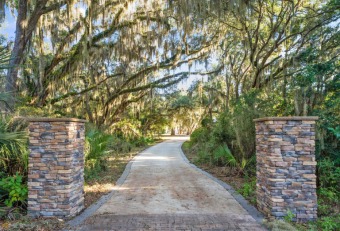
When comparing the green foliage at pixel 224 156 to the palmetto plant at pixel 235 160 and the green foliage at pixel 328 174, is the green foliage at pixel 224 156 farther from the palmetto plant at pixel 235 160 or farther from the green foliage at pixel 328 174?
the green foliage at pixel 328 174

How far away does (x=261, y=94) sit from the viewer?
26.5ft

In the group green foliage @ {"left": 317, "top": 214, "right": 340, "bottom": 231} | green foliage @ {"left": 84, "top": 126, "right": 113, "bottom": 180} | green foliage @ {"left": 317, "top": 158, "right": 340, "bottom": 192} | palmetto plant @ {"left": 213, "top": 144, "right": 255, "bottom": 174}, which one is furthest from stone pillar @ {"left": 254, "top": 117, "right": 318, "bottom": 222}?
green foliage @ {"left": 84, "top": 126, "right": 113, "bottom": 180}

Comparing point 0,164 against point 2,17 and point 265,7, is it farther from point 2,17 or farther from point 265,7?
point 265,7

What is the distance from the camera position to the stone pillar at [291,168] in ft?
12.8

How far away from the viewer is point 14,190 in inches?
163

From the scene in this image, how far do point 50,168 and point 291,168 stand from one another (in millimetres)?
3824

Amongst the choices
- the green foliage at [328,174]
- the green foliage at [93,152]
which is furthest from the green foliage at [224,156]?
the green foliage at [93,152]

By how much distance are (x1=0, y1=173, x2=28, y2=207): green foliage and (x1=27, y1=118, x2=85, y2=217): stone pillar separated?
0.30 m

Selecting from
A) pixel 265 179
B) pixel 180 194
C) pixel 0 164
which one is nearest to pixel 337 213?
pixel 265 179

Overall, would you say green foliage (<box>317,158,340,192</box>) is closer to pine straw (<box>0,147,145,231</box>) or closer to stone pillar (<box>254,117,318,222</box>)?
stone pillar (<box>254,117,318,222</box>)

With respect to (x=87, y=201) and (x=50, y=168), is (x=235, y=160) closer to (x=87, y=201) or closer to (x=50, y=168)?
(x=87, y=201)

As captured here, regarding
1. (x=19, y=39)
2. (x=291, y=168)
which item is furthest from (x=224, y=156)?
(x=19, y=39)

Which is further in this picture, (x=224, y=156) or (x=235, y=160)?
(x=224, y=156)

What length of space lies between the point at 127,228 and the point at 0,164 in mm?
2797
